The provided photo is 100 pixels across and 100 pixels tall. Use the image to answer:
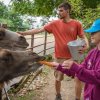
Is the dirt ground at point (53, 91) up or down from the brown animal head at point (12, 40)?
down

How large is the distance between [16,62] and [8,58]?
14 cm

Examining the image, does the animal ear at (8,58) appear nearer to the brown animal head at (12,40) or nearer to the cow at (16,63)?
the cow at (16,63)

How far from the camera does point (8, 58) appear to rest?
405 cm

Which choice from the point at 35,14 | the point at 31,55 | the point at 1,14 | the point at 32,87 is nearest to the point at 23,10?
the point at 35,14

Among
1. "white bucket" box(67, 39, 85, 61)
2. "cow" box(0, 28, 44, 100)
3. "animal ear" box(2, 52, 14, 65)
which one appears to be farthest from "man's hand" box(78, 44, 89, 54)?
"animal ear" box(2, 52, 14, 65)

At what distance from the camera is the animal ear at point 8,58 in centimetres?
401

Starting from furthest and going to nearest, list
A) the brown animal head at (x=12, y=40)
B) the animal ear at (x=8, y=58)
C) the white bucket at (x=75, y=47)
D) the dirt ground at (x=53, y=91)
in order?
the dirt ground at (x=53, y=91) < the white bucket at (x=75, y=47) < the brown animal head at (x=12, y=40) < the animal ear at (x=8, y=58)

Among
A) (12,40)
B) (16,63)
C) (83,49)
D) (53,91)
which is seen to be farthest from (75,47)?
(16,63)

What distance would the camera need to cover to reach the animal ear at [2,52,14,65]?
4008 mm

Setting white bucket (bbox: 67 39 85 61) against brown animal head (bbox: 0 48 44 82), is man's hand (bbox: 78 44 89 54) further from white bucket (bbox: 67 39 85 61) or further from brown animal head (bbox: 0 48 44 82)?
brown animal head (bbox: 0 48 44 82)

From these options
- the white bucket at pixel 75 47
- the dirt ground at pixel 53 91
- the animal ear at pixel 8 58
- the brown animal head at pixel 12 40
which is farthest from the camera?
the dirt ground at pixel 53 91

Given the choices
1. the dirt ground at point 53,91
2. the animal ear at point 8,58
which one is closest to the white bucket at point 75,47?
the dirt ground at point 53,91

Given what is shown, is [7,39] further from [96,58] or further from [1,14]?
[1,14]

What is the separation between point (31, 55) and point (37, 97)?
324 centimetres
